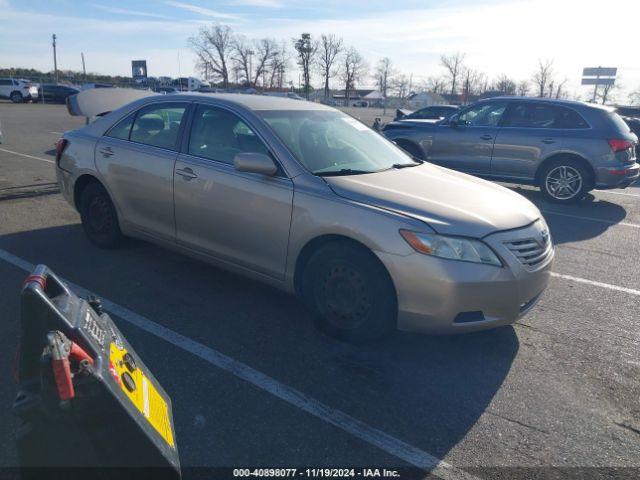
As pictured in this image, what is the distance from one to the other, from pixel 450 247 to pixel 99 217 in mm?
3657

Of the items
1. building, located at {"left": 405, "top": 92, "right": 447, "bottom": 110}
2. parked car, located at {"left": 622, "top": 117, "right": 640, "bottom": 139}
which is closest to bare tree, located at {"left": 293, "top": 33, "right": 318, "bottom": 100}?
building, located at {"left": 405, "top": 92, "right": 447, "bottom": 110}

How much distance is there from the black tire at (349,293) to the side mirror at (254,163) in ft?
2.30

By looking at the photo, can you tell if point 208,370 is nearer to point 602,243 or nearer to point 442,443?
point 442,443

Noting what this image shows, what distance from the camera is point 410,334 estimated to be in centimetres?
381

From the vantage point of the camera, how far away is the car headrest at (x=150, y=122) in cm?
465

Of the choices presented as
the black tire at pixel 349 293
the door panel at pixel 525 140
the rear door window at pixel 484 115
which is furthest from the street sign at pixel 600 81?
the black tire at pixel 349 293

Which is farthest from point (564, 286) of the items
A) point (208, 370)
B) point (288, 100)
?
point (208, 370)

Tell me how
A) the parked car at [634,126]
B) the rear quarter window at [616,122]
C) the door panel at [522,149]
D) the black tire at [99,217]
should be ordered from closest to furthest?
the black tire at [99,217], the rear quarter window at [616,122], the door panel at [522,149], the parked car at [634,126]

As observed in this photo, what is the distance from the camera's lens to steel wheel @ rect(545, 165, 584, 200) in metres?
8.55

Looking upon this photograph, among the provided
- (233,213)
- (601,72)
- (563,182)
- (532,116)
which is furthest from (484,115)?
(601,72)

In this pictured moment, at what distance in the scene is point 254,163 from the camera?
364cm

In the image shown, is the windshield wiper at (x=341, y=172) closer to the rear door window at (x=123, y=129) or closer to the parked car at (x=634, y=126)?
the rear door window at (x=123, y=129)

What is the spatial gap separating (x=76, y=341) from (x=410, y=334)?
2.52 metres

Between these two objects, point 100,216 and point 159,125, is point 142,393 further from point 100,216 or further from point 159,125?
point 100,216
